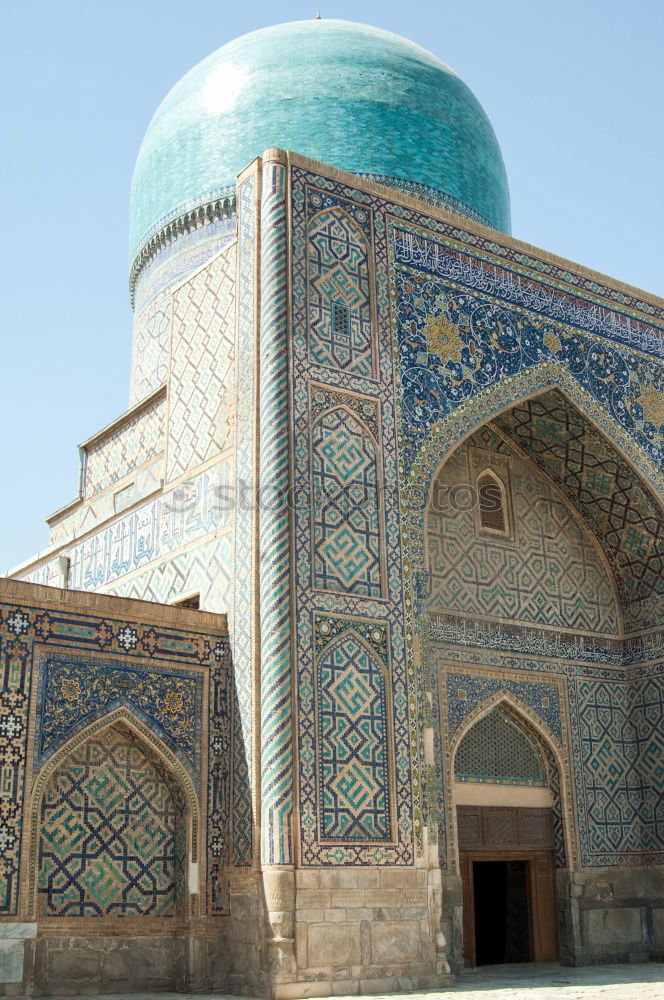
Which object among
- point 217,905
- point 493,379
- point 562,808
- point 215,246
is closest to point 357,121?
point 215,246

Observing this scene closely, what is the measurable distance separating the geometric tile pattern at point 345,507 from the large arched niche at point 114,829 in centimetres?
140

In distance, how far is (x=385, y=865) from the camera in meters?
6.54

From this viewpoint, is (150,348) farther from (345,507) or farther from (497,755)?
(497,755)

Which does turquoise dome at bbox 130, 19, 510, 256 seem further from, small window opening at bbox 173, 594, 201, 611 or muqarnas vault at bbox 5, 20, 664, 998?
small window opening at bbox 173, 594, 201, 611

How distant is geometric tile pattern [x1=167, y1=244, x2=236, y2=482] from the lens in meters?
7.69

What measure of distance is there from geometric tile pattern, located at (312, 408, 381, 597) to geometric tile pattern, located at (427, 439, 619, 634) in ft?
3.75

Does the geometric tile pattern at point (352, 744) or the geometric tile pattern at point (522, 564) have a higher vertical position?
the geometric tile pattern at point (522, 564)

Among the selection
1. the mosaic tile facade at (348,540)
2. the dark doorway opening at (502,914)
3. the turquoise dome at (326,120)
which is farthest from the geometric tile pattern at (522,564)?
the turquoise dome at (326,120)

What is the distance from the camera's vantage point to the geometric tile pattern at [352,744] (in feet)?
21.2

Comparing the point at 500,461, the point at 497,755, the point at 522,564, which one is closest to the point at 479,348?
the point at 500,461

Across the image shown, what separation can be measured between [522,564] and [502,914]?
9.49 ft

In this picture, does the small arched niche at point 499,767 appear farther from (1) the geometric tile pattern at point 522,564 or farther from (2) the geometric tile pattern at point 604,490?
(2) the geometric tile pattern at point 604,490

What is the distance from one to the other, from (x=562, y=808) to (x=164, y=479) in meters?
3.66

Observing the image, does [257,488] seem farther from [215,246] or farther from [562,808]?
[215,246]
